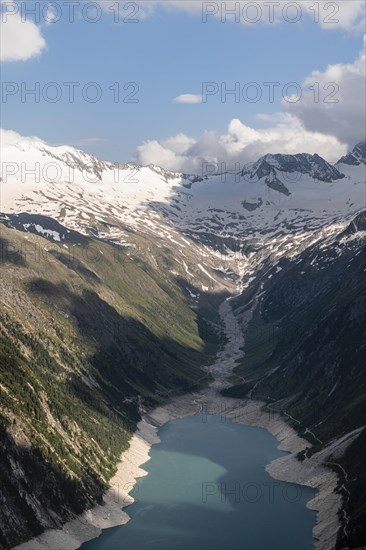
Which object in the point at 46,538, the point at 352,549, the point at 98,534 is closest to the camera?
the point at 352,549

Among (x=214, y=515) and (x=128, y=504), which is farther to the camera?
(x=128, y=504)

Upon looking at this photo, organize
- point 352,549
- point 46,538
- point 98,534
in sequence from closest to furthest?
point 352,549, point 46,538, point 98,534

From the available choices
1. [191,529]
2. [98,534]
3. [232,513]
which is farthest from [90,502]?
[232,513]

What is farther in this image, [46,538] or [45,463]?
[45,463]

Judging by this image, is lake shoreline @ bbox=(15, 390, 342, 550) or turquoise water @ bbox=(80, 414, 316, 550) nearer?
lake shoreline @ bbox=(15, 390, 342, 550)

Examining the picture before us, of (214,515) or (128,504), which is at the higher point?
(128,504)

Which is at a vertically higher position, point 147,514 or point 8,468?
point 8,468

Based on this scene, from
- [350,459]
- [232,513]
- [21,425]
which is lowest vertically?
[232,513]

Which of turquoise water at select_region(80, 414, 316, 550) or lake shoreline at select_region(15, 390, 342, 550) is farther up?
lake shoreline at select_region(15, 390, 342, 550)

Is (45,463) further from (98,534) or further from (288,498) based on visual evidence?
(288,498)

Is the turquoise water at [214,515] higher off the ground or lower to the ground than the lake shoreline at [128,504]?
lower

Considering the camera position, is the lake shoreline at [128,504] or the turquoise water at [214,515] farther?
the turquoise water at [214,515]
